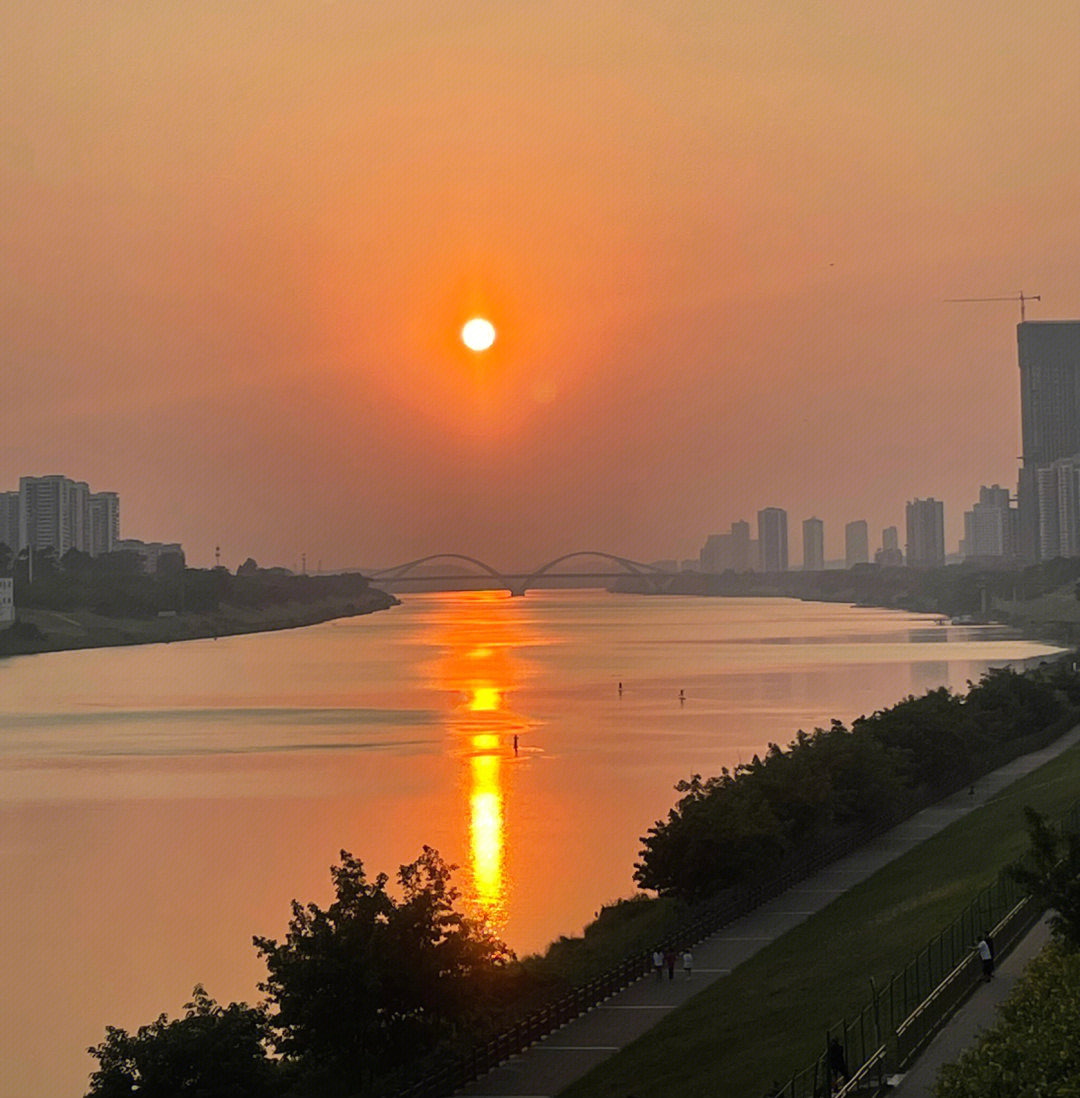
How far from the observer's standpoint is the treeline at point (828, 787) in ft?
72.7

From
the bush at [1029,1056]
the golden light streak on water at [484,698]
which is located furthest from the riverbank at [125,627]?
the bush at [1029,1056]

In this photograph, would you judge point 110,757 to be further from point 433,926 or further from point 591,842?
point 433,926

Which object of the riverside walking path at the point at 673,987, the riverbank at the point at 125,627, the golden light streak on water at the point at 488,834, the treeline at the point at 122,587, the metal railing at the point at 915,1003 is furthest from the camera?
the treeline at the point at 122,587

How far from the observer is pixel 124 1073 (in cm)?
1405

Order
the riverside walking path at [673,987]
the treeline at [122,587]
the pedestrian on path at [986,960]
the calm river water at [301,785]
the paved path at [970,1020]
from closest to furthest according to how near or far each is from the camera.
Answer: the paved path at [970,1020]
the pedestrian on path at [986,960]
the riverside walking path at [673,987]
the calm river water at [301,785]
the treeline at [122,587]

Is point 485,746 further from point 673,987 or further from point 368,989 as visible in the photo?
point 368,989

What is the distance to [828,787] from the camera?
2572 cm

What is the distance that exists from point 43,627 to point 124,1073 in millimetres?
98211

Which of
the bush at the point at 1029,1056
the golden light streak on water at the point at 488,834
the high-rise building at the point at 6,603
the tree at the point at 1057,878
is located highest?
the high-rise building at the point at 6,603

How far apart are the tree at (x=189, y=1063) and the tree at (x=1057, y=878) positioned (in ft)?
20.9

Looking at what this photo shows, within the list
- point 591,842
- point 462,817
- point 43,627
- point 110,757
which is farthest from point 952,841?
point 43,627

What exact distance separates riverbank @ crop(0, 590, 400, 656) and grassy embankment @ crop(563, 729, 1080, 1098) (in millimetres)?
82986

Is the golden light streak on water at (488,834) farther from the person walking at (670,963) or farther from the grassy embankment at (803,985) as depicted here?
the person walking at (670,963)

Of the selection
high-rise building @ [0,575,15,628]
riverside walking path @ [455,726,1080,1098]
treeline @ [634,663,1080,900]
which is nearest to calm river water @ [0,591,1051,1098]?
treeline @ [634,663,1080,900]
